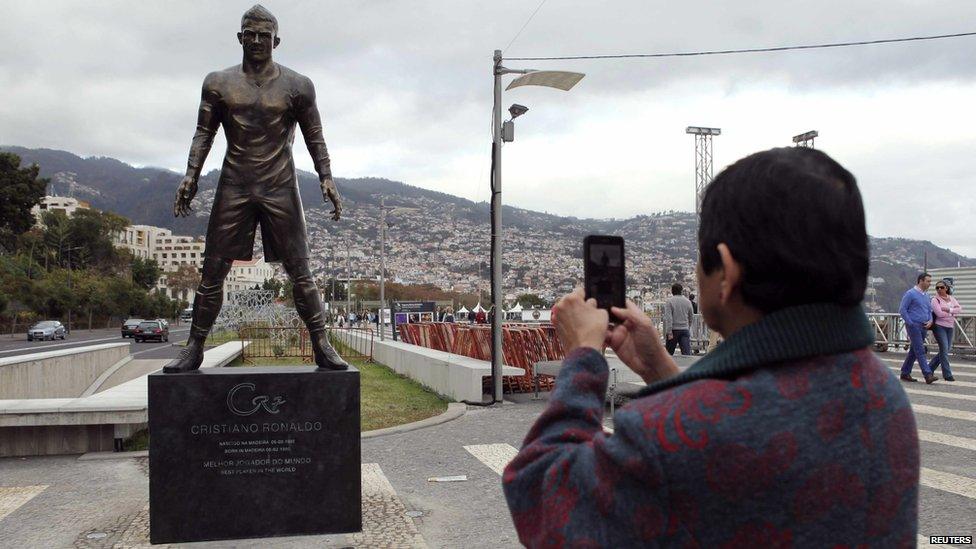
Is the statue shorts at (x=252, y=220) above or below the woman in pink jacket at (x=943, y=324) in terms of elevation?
above

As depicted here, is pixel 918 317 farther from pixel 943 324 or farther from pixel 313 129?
pixel 313 129

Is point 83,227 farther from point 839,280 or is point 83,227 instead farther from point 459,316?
point 839,280

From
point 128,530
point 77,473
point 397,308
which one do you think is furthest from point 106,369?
point 397,308

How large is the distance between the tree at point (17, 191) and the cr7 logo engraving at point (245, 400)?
1802 inches

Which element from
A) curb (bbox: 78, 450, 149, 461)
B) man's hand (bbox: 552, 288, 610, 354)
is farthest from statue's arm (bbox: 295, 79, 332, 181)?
man's hand (bbox: 552, 288, 610, 354)

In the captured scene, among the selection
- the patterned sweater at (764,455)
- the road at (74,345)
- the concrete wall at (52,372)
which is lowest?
the road at (74,345)

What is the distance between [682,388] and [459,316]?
53.3 metres

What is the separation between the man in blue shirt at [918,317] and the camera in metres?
11.8

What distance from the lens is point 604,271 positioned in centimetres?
165

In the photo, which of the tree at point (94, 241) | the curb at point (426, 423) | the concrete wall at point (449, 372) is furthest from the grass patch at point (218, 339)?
the tree at point (94, 241)

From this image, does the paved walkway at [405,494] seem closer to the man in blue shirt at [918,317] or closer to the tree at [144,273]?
the man in blue shirt at [918,317]

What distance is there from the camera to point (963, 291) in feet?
72.5

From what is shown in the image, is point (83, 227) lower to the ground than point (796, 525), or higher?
higher

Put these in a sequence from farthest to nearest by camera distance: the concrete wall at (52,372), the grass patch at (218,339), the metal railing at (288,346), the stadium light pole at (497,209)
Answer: the grass patch at (218,339) → the metal railing at (288,346) → the stadium light pole at (497,209) → the concrete wall at (52,372)
